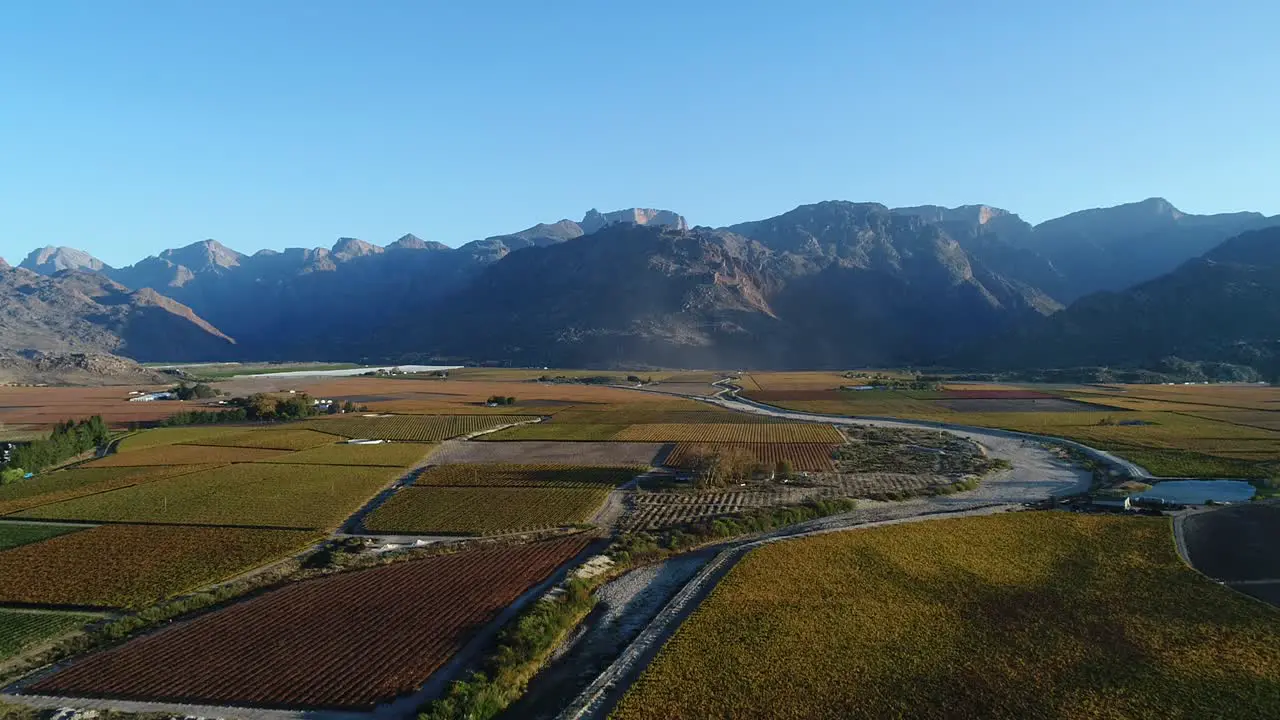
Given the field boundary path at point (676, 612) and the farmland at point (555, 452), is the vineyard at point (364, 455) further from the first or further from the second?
the field boundary path at point (676, 612)

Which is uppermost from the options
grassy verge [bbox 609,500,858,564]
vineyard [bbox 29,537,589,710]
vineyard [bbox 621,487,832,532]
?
vineyard [bbox 29,537,589,710]

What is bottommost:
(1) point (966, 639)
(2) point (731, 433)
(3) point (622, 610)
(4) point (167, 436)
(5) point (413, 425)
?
(3) point (622, 610)

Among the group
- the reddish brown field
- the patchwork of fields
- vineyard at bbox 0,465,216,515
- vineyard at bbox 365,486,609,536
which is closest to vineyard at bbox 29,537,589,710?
the patchwork of fields

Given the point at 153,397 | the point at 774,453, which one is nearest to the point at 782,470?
the point at 774,453

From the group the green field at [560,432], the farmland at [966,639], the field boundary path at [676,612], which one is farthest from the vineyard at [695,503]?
the green field at [560,432]

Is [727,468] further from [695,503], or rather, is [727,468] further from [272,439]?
[272,439]

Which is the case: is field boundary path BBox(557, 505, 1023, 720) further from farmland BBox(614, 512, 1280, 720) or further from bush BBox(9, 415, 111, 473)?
bush BBox(9, 415, 111, 473)

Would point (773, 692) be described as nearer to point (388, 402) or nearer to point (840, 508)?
point (840, 508)
